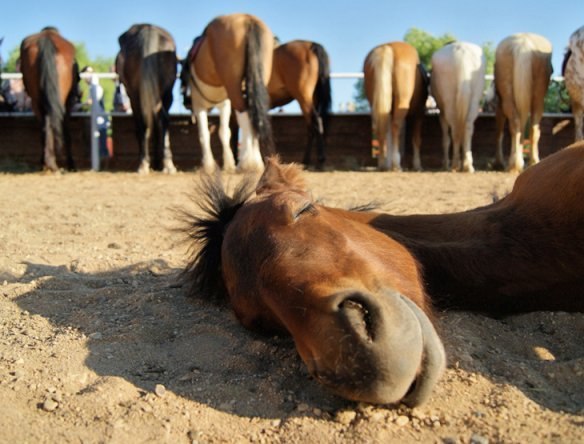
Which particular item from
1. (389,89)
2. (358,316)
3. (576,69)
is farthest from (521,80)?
(358,316)

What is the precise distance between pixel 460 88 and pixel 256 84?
3835 millimetres

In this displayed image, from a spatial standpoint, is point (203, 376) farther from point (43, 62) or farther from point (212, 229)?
point (43, 62)

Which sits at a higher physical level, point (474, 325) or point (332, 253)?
point (332, 253)

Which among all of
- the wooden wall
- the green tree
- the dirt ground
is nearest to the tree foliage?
the green tree

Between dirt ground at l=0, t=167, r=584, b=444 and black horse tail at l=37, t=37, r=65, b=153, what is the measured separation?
24.4 ft

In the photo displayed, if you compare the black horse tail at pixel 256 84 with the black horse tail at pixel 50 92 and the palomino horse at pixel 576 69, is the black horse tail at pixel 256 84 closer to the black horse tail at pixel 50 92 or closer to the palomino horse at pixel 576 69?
the black horse tail at pixel 50 92

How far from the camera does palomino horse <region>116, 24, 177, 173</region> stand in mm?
10812

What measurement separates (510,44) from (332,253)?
32.9 ft

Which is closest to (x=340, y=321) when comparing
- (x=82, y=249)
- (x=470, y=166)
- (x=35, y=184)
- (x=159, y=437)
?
(x=159, y=437)

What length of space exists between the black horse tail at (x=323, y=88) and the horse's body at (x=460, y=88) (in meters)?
2.02

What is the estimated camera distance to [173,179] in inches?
379

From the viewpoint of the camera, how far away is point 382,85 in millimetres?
11422

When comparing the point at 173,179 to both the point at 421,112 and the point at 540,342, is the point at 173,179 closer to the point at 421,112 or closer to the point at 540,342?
the point at 421,112

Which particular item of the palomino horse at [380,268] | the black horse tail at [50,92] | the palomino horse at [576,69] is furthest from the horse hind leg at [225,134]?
the palomino horse at [380,268]
